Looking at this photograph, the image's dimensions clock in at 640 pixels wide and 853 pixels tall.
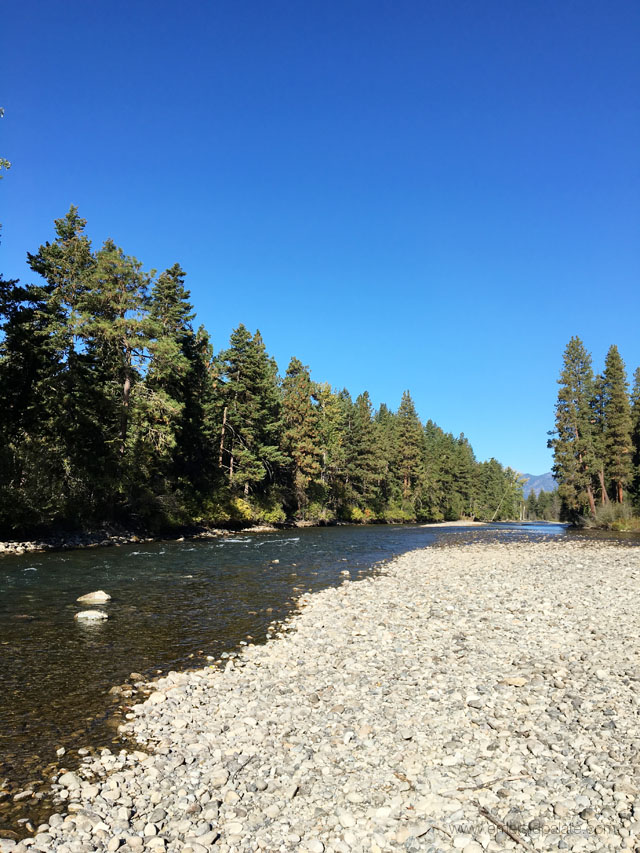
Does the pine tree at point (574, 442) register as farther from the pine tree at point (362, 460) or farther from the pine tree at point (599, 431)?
the pine tree at point (362, 460)

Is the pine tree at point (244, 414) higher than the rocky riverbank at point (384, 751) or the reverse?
higher

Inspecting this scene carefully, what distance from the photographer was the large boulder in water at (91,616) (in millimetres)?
12883

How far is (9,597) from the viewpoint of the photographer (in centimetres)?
1539

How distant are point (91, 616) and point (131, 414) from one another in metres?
24.0

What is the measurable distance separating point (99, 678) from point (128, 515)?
99.3ft

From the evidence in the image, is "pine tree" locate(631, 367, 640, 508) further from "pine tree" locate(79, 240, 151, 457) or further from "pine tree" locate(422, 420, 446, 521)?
"pine tree" locate(79, 240, 151, 457)

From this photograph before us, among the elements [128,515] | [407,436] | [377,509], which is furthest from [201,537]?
[407,436]

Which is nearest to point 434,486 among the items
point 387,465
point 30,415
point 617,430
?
point 387,465

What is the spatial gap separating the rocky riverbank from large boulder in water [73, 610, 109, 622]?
490 centimetres

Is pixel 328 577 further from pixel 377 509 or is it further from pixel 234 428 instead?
pixel 377 509

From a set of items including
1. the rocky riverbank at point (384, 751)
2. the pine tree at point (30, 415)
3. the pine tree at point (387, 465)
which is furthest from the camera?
the pine tree at point (387, 465)

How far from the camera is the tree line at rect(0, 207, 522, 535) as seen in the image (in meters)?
29.6

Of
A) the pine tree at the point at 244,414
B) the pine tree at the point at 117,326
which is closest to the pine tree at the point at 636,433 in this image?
the pine tree at the point at 244,414

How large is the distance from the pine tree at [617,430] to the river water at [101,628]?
45.7m
